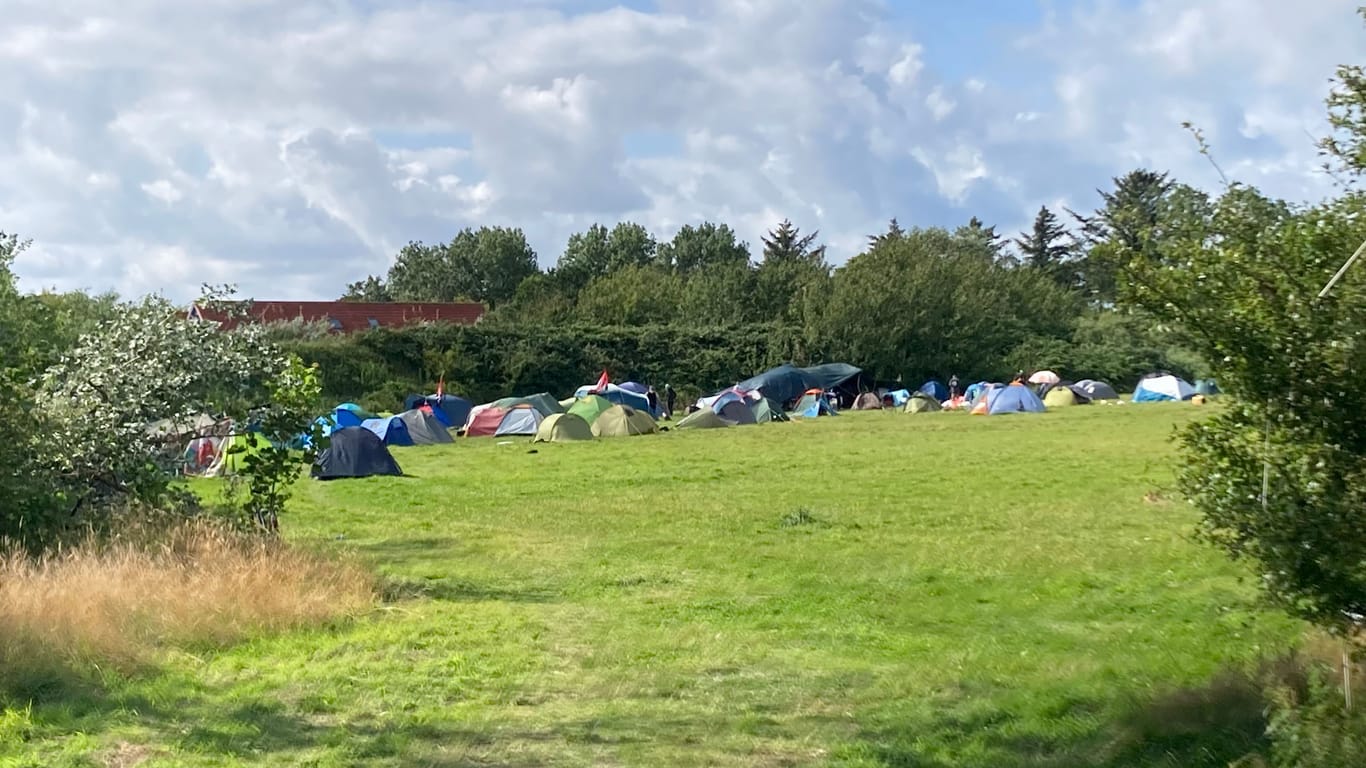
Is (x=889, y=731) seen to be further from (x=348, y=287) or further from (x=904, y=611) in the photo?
(x=348, y=287)

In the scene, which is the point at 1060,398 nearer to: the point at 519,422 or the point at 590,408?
the point at 590,408

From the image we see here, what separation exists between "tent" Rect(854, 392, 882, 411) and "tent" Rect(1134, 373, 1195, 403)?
34.0ft

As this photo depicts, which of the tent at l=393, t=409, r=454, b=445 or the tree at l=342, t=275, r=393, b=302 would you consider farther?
the tree at l=342, t=275, r=393, b=302

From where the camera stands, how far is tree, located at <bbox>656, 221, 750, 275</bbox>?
97688 mm

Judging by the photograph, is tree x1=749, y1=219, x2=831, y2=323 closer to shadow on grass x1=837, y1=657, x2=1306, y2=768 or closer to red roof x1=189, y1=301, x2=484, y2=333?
red roof x1=189, y1=301, x2=484, y2=333

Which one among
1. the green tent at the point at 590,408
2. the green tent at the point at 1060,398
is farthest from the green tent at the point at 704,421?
the green tent at the point at 1060,398

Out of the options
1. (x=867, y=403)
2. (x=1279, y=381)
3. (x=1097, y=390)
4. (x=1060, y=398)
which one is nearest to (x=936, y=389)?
(x=867, y=403)

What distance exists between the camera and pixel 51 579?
388 inches

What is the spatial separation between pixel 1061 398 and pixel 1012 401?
199 inches

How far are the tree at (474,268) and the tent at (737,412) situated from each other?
5523cm

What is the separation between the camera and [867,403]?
5316cm

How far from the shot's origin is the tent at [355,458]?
82.4ft

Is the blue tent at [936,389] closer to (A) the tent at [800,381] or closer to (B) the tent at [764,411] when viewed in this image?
(A) the tent at [800,381]

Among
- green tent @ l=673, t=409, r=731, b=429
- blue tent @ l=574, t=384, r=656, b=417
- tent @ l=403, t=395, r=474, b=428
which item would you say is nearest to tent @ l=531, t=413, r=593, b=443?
green tent @ l=673, t=409, r=731, b=429
